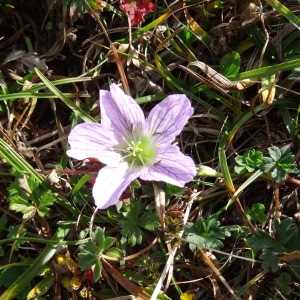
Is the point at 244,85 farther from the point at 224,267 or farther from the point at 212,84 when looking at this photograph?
the point at 224,267

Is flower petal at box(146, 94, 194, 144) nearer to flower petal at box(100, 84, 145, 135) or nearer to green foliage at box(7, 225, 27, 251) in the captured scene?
flower petal at box(100, 84, 145, 135)

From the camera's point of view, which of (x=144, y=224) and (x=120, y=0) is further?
(x=120, y=0)

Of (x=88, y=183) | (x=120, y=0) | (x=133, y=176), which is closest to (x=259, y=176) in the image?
(x=133, y=176)

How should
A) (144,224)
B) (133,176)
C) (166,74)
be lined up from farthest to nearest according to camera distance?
(166,74)
(144,224)
(133,176)

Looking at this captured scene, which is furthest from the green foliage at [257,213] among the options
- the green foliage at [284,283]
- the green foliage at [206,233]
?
the green foliage at [284,283]

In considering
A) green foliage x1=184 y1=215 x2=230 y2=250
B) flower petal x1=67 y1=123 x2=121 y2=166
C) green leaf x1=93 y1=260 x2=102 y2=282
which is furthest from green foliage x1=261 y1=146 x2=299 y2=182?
green leaf x1=93 y1=260 x2=102 y2=282

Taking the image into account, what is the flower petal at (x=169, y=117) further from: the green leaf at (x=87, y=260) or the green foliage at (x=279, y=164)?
the green leaf at (x=87, y=260)
